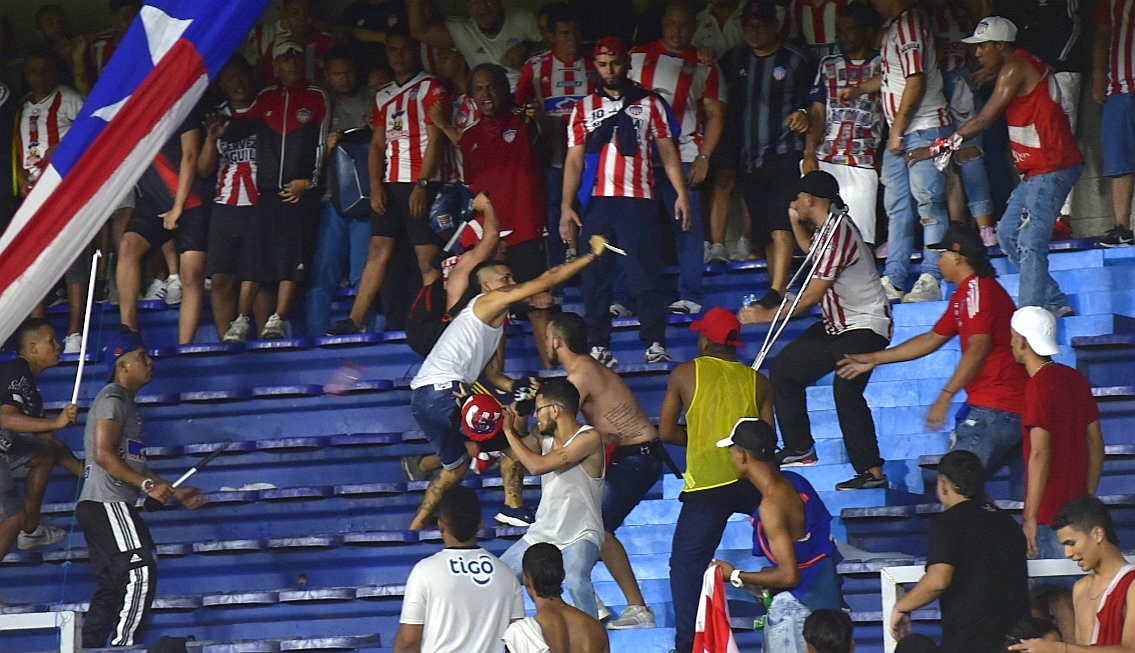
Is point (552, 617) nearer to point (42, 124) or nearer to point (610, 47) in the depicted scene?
point (610, 47)

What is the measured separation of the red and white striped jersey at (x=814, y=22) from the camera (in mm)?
12180

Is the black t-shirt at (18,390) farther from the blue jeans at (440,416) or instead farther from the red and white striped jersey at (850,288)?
the red and white striped jersey at (850,288)

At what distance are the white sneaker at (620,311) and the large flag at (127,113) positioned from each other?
5075 millimetres

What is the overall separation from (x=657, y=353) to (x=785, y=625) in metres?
3.02

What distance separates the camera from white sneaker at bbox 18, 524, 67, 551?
11.1 metres

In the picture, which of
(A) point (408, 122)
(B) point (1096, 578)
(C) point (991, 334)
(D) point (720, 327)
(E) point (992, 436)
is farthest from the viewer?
(A) point (408, 122)

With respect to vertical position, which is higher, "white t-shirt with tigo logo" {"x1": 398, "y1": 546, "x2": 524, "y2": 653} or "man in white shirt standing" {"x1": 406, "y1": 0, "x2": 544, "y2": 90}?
"man in white shirt standing" {"x1": 406, "y1": 0, "x2": 544, "y2": 90}

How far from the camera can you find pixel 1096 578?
7207mm

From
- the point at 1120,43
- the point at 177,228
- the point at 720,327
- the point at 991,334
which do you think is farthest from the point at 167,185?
the point at 1120,43

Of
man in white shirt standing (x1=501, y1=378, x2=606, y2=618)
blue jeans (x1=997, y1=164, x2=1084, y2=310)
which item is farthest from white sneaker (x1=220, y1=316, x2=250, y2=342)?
blue jeans (x1=997, y1=164, x2=1084, y2=310)

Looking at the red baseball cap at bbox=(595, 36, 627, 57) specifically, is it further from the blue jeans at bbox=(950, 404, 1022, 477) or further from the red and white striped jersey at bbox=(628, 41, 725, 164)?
the blue jeans at bbox=(950, 404, 1022, 477)

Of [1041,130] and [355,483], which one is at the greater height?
[1041,130]

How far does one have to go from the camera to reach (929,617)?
344 inches

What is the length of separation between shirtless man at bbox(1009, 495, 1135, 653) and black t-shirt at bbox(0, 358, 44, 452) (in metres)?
6.06
